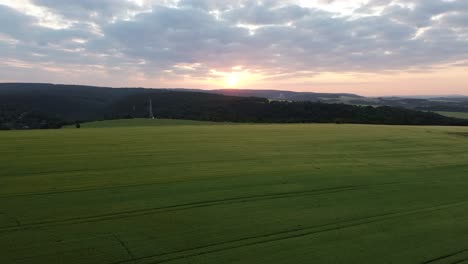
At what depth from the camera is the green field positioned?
8516 millimetres

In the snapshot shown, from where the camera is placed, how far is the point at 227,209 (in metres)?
11.8

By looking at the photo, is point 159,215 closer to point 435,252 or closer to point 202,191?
point 202,191

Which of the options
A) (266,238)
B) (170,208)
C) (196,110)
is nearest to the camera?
(266,238)

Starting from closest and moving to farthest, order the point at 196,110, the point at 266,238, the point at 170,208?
the point at 266,238 < the point at 170,208 < the point at 196,110

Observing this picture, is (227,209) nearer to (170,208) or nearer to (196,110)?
(170,208)

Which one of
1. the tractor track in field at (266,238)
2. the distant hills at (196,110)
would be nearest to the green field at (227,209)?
the tractor track in field at (266,238)

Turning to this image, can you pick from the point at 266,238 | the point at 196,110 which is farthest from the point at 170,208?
the point at 196,110

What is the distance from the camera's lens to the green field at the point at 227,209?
8.52m

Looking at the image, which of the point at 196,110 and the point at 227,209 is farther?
the point at 196,110

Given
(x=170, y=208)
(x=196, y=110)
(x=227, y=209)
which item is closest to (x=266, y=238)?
(x=227, y=209)

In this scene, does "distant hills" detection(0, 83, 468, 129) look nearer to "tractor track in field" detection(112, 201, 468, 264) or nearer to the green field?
the green field

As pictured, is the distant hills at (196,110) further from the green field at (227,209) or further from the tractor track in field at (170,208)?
the tractor track in field at (170,208)

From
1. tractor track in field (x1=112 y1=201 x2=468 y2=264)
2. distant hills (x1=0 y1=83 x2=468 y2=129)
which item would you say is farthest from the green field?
distant hills (x1=0 y1=83 x2=468 y2=129)

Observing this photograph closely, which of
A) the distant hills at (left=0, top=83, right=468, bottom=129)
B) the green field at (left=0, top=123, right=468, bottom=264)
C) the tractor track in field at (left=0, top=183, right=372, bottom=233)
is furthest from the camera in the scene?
the distant hills at (left=0, top=83, right=468, bottom=129)
